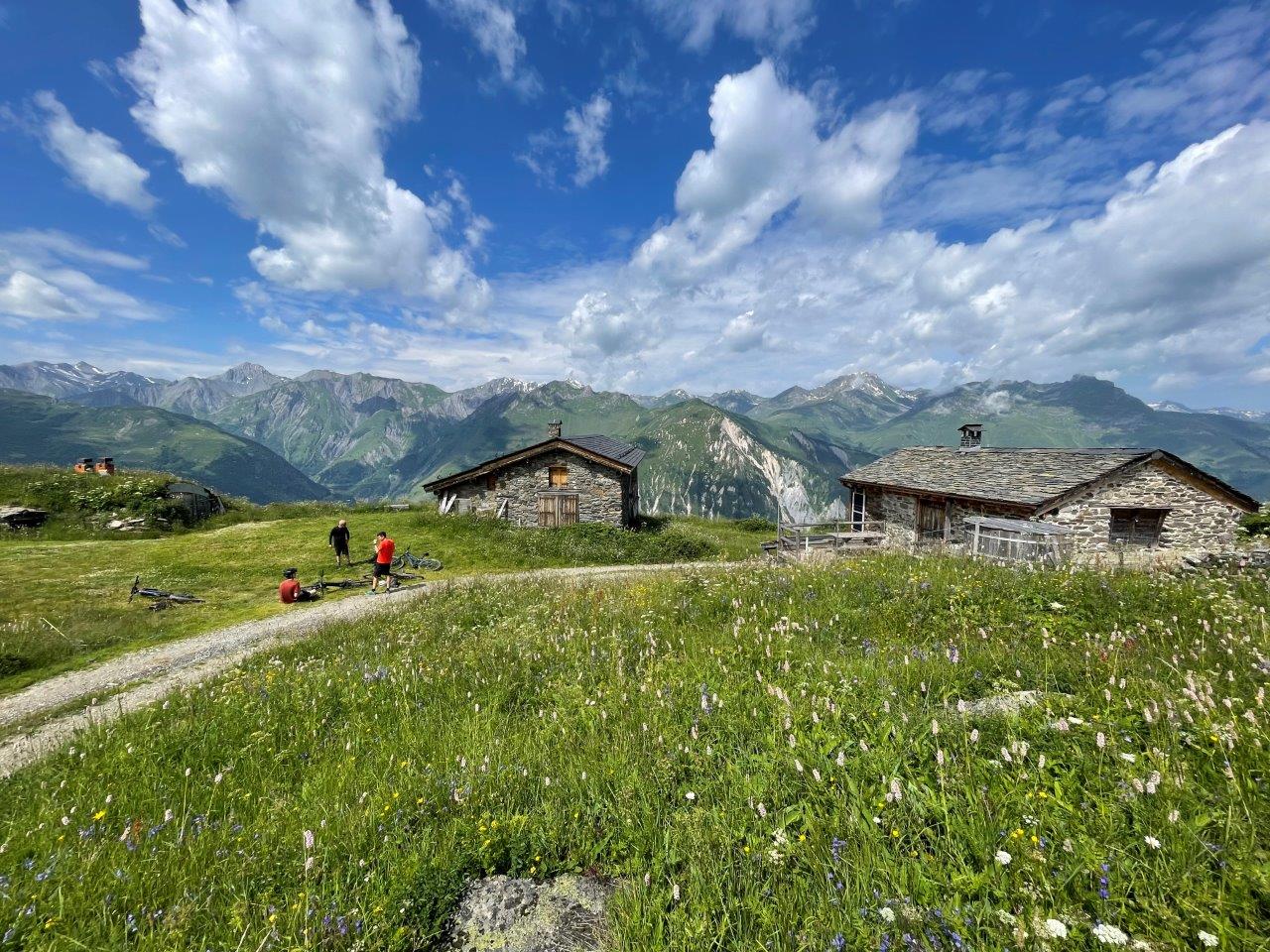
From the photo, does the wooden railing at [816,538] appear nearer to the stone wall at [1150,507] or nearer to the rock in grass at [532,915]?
the stone wall at [1150,507]

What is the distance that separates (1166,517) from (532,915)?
32.4 m

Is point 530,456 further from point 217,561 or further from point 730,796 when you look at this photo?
point 730,796

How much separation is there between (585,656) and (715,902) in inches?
175

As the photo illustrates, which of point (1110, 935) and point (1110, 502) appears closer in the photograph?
point (1110, 935)

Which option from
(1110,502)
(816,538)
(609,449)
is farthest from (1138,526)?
(609,449)

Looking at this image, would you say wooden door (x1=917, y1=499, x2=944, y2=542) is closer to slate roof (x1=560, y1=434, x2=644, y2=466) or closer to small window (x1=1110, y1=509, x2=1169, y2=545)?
small window (x1=1110, y1=509, x2=1169, y2=545)

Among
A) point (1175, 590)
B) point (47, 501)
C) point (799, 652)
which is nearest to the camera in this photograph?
point (799, 652)

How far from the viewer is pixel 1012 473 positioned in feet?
82.9

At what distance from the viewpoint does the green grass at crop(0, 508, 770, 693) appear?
13453mm

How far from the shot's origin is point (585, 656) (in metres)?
7.07

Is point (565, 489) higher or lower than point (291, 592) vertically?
higher

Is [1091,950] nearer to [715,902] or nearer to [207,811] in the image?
[715,902]

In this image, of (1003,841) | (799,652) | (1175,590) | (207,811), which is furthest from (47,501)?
(1175,590)

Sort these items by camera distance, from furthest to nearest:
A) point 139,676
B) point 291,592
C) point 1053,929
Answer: point 291,592 < point 139,676 < point 1053,929
